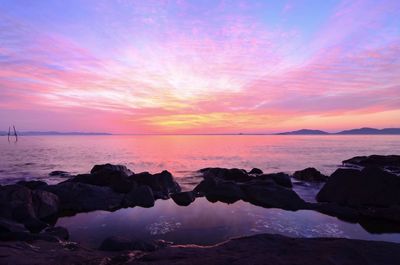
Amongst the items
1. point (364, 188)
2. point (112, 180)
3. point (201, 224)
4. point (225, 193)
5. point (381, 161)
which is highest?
point (364, 188)

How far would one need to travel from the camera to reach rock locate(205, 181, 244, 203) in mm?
22772

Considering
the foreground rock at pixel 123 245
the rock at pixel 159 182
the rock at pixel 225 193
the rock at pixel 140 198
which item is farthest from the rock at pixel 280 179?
the foreground rock at pixel 123 245

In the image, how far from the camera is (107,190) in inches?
872

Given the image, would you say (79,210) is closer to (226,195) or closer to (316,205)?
(226,195)

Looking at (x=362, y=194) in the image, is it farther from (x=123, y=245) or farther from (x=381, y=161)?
(x=381, y=161)

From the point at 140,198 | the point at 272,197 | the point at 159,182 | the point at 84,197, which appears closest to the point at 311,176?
the point at 272,197

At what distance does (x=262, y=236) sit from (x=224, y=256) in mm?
2685

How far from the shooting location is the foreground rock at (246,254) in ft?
26.2

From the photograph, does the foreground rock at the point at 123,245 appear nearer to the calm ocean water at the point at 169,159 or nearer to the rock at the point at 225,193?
the rock at the point at 225,193

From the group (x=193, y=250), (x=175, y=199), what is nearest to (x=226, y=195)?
(x=175, y=199)

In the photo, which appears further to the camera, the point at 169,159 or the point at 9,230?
the point at 169,159

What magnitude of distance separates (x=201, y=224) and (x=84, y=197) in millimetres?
8814

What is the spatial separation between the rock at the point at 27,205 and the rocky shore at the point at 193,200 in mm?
44

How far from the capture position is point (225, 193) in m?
23.7
